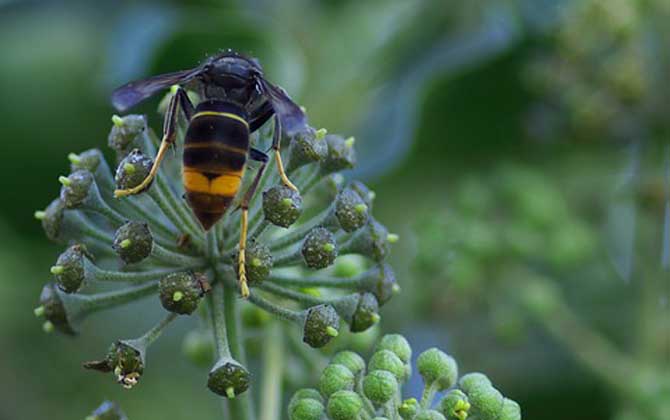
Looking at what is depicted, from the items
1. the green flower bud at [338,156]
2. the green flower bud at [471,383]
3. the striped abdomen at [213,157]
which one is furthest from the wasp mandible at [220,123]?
the green flower bud at [471,383]

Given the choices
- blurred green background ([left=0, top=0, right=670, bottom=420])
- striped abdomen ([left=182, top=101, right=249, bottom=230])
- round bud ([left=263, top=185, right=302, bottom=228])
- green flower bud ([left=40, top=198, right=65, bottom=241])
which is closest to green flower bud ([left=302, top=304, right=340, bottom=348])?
round bud ([left=263, top=185, right=302, bottom=228])

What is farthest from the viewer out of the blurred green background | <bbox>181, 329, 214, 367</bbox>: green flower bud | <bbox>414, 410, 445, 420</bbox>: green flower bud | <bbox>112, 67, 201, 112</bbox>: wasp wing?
the blurred green background

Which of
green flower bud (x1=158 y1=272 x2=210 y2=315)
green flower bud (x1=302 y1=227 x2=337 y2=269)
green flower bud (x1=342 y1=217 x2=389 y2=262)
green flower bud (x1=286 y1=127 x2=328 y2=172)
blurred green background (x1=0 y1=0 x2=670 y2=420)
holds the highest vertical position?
blurred green background (x1=0 y1=0 x2=670 y2=420)

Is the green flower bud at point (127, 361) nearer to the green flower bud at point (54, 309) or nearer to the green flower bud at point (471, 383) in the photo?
the green flower bud at point (54, 309)

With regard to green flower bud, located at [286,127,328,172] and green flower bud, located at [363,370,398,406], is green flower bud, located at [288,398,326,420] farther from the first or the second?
green flower bud, located at [286,127,328,172]

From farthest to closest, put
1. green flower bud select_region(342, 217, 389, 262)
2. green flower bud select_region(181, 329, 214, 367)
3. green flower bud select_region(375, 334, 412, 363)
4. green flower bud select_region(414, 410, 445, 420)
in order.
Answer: green flower bud select_region(181, 329, 214, 367) → green flower bud select_region(342, 217, 389, 262) → green flower bud select_region(375, 334, 412, 363) → green flower bud select_region(414, 410, 445, 420)

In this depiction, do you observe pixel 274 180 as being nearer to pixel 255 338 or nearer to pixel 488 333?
pixel 255 338

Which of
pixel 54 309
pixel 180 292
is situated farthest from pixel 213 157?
pixel 54 309
